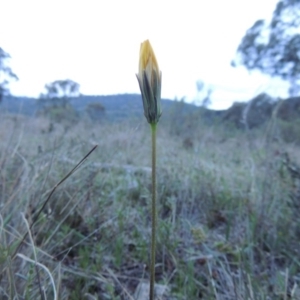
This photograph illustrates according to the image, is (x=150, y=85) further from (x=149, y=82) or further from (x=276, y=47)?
(x=276, y=47)

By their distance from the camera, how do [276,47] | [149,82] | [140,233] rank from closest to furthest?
[149,82], [140,233], [276,47]

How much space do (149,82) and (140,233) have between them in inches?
42.1

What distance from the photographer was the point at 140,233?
1587 mm

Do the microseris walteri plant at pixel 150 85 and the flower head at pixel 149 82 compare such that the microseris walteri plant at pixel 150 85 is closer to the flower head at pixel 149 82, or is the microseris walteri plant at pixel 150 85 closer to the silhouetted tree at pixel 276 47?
the flower head at pixel 149 82

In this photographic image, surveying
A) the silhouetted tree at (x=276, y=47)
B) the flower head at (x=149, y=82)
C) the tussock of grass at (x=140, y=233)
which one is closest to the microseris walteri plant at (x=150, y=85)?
the flower head at (x=149, y=82)

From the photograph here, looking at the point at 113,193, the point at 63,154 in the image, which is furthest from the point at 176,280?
the point at 63,154

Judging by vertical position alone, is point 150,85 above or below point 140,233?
above

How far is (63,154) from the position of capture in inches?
86.8

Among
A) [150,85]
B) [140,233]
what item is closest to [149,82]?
[150,85]

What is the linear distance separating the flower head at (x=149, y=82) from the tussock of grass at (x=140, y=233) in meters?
0.47

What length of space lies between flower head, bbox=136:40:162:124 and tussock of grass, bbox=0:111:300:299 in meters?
0.47

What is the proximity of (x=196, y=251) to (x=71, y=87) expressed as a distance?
1164cm

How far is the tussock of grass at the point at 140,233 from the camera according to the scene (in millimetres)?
1128

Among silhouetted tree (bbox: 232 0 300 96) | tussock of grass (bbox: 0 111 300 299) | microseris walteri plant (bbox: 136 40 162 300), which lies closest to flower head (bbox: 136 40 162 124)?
microseris walteri plant (bbox: 136 40 162 300)
